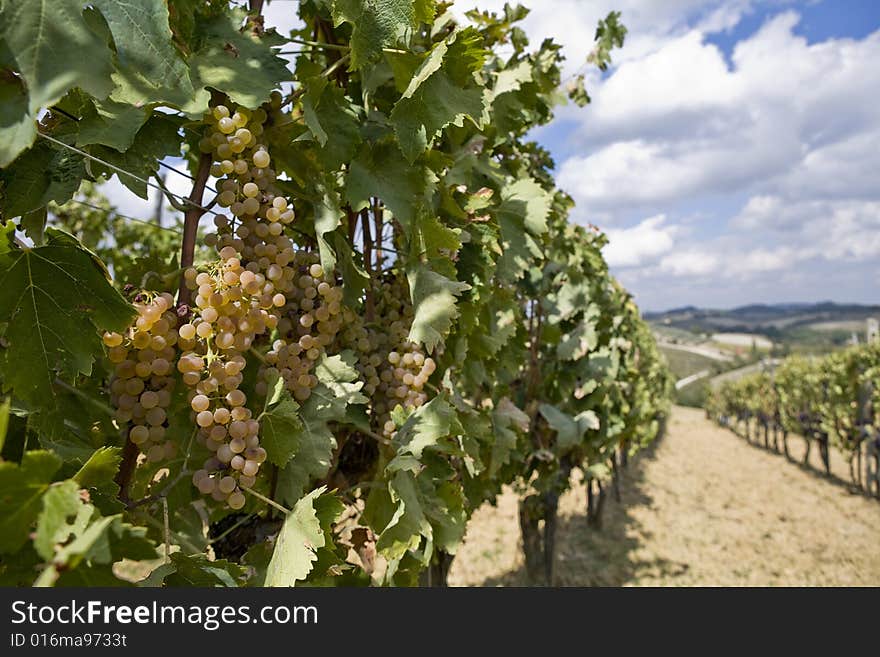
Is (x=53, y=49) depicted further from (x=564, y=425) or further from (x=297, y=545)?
(x=564, y=425)

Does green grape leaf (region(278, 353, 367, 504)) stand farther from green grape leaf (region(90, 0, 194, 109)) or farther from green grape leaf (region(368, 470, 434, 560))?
green grape leaf (region(90, 0, 194, 109))

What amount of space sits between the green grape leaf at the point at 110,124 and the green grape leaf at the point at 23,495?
0.67 metres

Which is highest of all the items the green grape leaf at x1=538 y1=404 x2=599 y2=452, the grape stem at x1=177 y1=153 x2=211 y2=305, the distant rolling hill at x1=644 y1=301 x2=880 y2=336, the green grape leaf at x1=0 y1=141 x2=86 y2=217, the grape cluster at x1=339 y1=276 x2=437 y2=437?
the distant rolling hill at x1=644 y1=301 x2=880 y2=336

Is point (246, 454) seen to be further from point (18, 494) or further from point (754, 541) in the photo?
point (754, 541)

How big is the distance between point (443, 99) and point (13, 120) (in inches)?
34.2

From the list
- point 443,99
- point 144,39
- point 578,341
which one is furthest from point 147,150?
point 578,341

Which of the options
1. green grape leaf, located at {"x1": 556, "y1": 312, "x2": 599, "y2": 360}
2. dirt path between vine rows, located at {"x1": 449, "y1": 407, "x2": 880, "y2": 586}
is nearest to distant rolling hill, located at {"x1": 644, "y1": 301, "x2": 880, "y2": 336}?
dirt path between vine rows, located at {"x1": 449, "y1": 407, "x2": 880, "y2": 586}

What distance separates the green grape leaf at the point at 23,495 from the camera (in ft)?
2.57

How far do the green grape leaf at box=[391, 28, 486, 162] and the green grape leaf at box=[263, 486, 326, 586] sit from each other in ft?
2.74

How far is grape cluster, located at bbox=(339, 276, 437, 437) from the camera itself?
1838 millimetres

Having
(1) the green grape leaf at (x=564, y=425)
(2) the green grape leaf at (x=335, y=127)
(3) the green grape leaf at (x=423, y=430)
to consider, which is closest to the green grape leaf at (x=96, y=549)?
(3) the green grape leaf at (x=423, y=430)

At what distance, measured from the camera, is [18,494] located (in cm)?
79

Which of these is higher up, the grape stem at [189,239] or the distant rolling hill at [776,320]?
the distant rolling hill at [776,320]

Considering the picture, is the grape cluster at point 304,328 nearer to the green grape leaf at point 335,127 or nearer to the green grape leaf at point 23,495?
the green grape leaf at point 335,127
